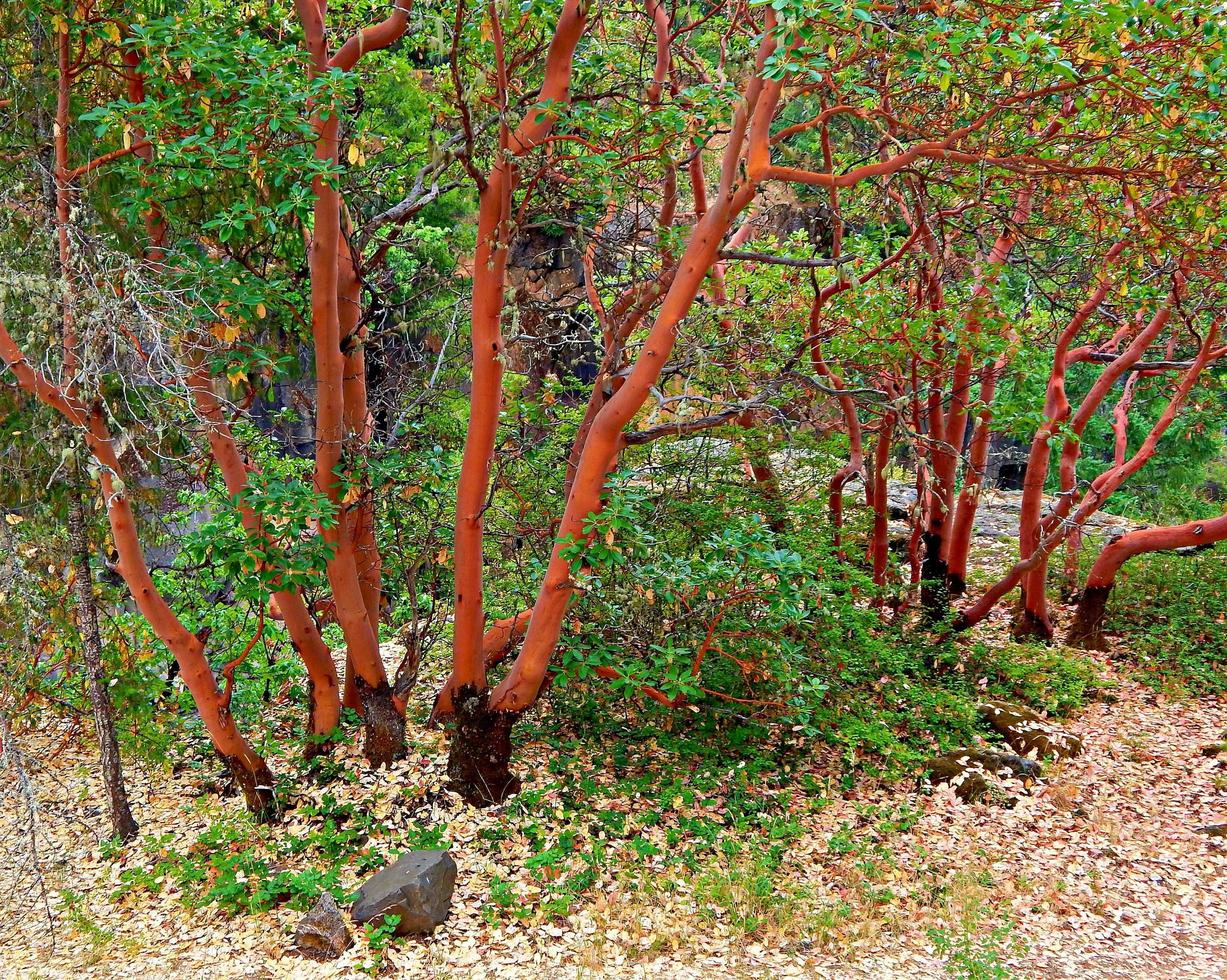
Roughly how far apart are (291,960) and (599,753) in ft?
9.23

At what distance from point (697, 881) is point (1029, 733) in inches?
144

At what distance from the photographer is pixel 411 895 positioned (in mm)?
5438

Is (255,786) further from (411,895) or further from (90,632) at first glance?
(411,895)

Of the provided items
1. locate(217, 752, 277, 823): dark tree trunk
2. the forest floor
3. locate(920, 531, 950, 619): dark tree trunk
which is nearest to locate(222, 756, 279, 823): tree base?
locate(217, 752, 277, 823): dark tree trunk

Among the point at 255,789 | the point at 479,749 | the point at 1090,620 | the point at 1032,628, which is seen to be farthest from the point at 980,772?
the point at 255,789

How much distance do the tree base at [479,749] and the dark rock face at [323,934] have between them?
1.42 metres

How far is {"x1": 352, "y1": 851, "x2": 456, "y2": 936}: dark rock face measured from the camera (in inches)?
214

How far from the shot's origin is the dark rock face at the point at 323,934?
17.3 feet

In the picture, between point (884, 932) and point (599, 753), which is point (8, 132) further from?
point (884, 932)

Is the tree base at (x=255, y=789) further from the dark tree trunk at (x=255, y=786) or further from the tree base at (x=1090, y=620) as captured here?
the tree base at (x=1090, y=620)

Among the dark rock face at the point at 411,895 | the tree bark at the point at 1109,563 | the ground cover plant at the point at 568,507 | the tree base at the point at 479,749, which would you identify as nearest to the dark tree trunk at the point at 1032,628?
the tree bark at the point at 1109,563

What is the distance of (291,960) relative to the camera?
208 inches

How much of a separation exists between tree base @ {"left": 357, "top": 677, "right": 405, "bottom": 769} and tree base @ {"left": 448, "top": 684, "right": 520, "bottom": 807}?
56 centimetres

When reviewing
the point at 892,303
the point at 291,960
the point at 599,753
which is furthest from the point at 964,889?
the point at 892,303
